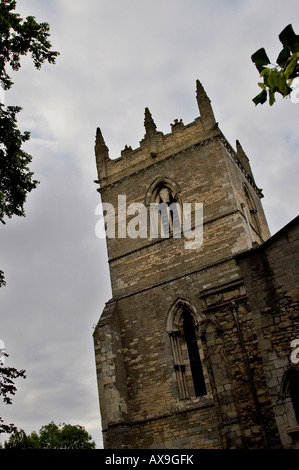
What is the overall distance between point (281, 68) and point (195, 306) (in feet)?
43.2

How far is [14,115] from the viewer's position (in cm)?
1045

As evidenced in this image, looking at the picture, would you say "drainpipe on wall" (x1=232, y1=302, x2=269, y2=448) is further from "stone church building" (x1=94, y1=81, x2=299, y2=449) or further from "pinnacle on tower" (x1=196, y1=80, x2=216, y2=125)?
"pinnacle on tower" (x1=196, y1=80, x2=216, y2=125)

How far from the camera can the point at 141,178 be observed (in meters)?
19.7

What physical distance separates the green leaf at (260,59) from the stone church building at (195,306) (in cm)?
599

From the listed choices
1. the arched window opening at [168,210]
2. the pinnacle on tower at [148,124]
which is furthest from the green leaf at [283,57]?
the pinnacle on tower at [148,124]

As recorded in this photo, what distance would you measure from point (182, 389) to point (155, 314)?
275 centimetres

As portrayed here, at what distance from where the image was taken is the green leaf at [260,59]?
2.90m

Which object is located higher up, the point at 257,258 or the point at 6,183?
the point at 6,183

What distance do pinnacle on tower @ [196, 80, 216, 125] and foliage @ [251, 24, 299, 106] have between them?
1637 centimetres

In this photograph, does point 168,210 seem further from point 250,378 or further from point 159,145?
point 250,378

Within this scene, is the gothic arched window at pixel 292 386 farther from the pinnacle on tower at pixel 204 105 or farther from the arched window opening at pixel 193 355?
the pinnacle on tower at pixel 204 105

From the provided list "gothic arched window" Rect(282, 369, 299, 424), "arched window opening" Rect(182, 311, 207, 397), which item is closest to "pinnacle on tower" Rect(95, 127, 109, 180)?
"arched window opening" Rect(182, 311, 207, 397)

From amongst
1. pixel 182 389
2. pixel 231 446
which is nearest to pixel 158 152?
pixel 182 389
